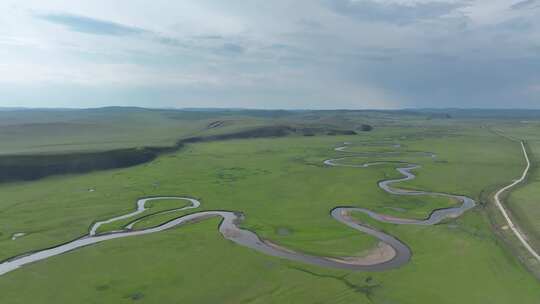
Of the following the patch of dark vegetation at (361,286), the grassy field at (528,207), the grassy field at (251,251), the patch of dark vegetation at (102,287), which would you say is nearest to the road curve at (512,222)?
the grassy field at (528,207)

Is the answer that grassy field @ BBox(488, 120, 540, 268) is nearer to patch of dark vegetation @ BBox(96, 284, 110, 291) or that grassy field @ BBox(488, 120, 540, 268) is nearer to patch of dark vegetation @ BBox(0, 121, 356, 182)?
patch of dark vegetation @ BBox(96, 284, 110, 291)

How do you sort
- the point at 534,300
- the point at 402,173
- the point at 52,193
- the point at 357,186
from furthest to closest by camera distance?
the point at 402,173 < the point at 357,186 < the point at 52,193 < the point at 534,300

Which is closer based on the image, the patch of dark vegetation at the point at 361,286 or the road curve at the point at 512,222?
the patch of dark vegetation at the point at 361,286

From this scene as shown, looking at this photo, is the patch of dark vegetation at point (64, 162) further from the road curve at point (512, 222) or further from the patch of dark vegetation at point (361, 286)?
the road curve at point (512, 222)

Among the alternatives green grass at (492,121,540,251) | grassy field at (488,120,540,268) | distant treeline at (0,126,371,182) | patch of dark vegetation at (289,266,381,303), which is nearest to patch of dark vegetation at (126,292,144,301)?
patch of dark vegetation at (289,266,381,303)

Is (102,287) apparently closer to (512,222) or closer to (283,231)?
(283,231)

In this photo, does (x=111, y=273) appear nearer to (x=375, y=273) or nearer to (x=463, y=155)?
(x=375, y=273)

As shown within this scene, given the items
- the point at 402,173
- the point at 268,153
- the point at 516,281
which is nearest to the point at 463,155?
the point at 402,173

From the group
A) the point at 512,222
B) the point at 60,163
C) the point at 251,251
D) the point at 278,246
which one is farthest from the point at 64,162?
the point at 512,222
